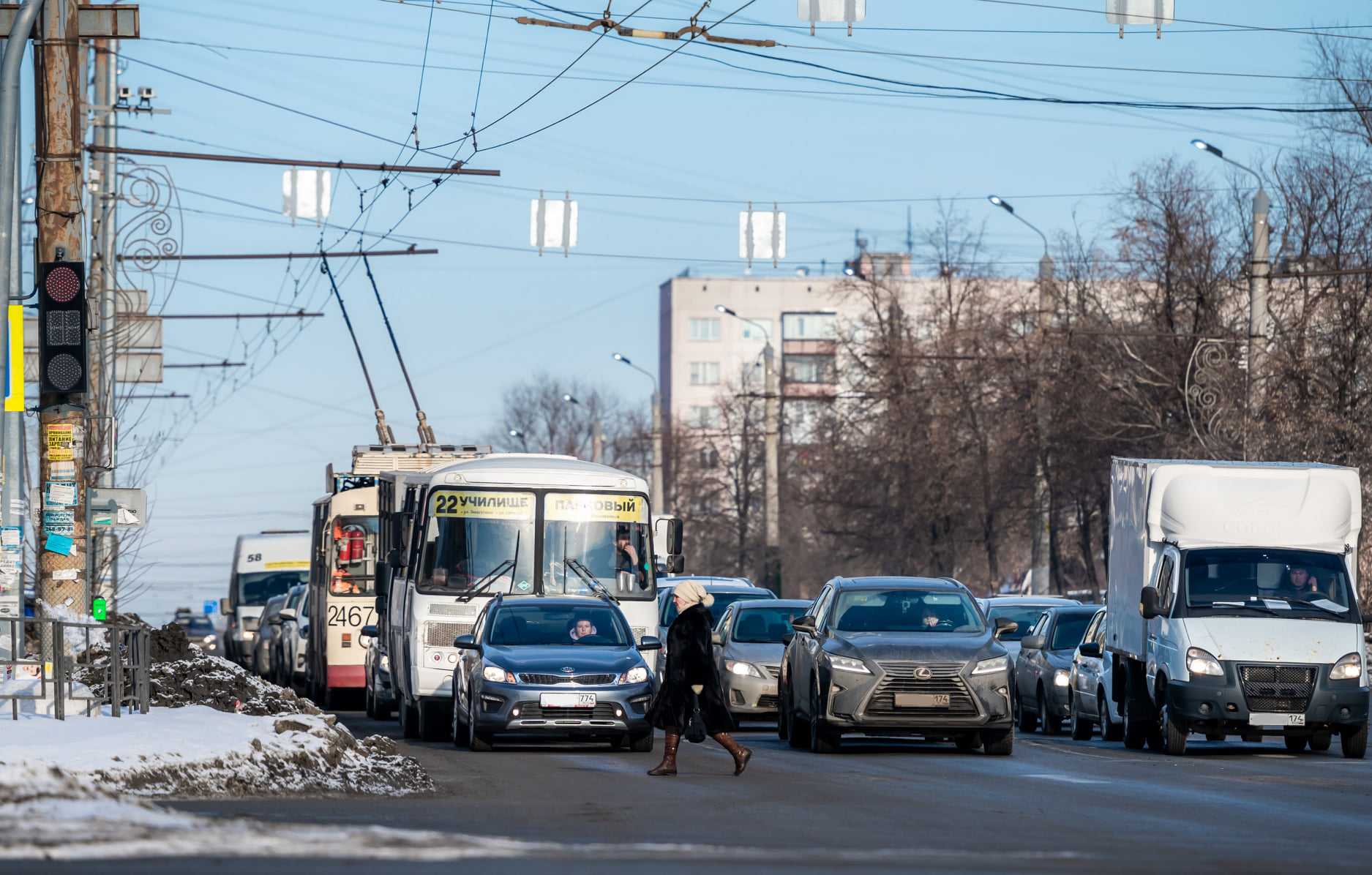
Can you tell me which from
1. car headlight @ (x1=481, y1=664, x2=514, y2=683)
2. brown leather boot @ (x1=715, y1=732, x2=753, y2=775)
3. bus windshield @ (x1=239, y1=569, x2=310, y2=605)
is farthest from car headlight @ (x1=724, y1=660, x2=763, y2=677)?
bus windshield @ (x1=239, y1=569, x2=310, y2=605)

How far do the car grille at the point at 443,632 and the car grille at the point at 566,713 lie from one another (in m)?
3.00

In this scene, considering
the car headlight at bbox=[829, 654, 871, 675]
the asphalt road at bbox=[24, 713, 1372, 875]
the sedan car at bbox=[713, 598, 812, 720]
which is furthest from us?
the sedan car at bbox=[713, 598, 812, 720]

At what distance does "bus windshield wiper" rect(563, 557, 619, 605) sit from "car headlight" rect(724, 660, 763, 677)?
8.15ft

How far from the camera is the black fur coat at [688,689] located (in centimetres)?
1770

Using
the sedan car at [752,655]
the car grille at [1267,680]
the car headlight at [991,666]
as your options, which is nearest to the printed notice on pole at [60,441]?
the sedan car at [752,655]

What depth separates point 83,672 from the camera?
1934cm

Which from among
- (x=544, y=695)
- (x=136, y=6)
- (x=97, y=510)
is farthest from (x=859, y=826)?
(x=97, y=510)

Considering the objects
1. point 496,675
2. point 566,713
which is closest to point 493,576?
point 496,675

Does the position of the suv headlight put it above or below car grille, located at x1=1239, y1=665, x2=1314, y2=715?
above

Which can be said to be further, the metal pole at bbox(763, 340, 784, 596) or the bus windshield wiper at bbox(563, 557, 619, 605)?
the metal pole at bbox(763, 340, 784, 596)

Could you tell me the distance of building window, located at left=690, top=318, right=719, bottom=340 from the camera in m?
138

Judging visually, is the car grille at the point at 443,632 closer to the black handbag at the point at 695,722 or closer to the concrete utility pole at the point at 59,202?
the concrete utility pole at the point at 59,202

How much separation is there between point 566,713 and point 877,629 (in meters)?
3.17

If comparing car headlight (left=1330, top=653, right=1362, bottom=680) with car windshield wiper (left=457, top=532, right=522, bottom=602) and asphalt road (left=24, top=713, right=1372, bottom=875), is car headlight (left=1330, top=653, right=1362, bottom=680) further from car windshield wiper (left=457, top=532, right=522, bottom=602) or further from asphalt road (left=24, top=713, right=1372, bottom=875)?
car windshield wiper (left=457, top=532, right=522, bottom=602)
